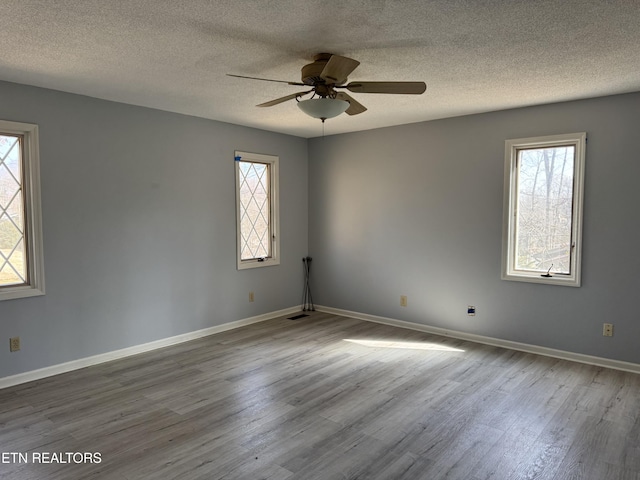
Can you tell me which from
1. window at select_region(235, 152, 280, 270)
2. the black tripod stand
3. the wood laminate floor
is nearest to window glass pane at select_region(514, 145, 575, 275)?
the wood laminate floor

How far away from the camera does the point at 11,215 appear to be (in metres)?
3.42

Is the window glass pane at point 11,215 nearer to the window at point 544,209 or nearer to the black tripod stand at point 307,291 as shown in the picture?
the black tripod stand at point 307,291

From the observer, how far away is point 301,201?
5.95m

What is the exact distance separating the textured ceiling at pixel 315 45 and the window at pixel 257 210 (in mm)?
1426

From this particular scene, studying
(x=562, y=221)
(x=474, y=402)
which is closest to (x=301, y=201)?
(x=562, y=221)

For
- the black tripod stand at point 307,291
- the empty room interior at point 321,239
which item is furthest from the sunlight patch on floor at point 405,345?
the black tripod stand at point 307,291

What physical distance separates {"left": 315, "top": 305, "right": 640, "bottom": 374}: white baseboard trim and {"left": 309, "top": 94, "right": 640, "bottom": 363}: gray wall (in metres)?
0.05

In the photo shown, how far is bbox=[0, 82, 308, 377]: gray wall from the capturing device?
354cm

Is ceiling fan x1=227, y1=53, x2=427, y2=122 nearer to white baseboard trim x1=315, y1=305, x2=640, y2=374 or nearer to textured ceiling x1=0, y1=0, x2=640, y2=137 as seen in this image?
textured ceiling x1=0, y1=0, x2=640, y2=137

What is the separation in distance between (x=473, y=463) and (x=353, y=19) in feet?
8.22

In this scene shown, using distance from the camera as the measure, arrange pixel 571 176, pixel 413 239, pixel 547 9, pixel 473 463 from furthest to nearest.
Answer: pixel 413 239 → pixel 571 176 → pixel 473 463 → pixel 547 9

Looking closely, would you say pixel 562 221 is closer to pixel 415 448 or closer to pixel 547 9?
pixel 547 9

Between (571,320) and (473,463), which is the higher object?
(571,320)

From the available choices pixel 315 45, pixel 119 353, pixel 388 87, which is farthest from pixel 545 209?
pixel 119 353
